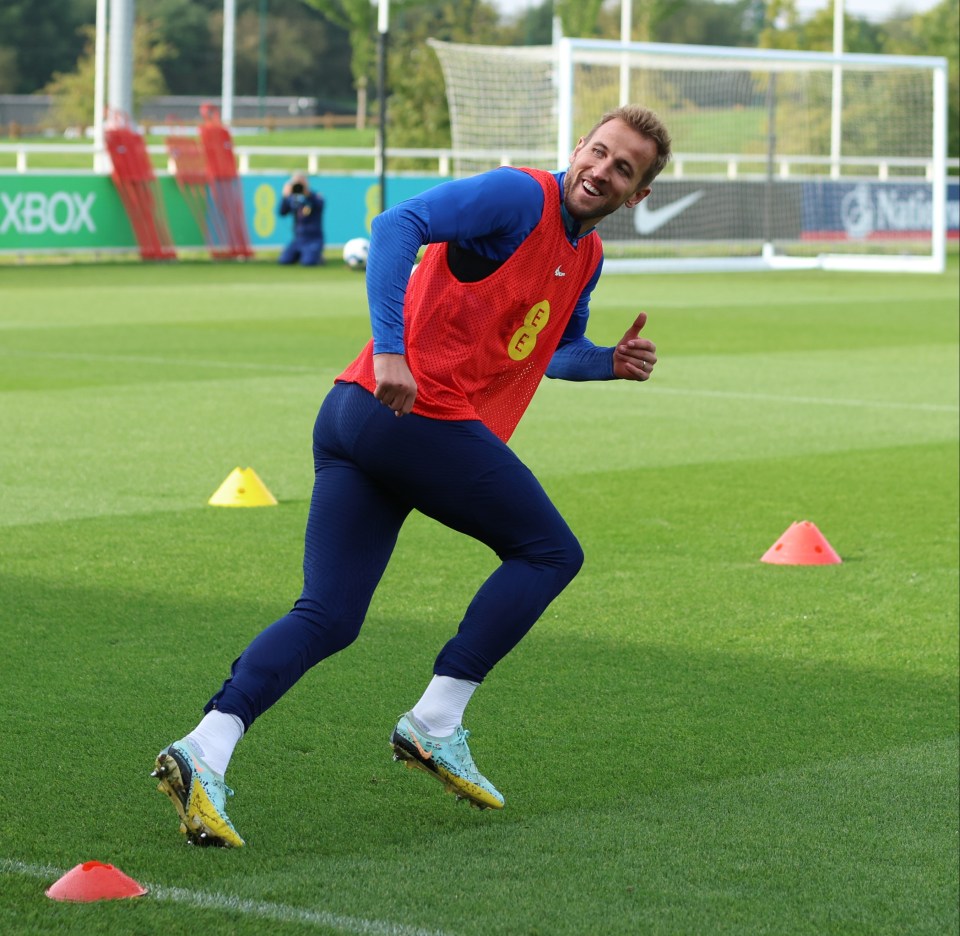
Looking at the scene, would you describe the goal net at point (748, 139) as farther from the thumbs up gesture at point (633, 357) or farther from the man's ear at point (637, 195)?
the man's ear at point (637, 195)

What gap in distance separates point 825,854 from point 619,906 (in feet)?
2.29

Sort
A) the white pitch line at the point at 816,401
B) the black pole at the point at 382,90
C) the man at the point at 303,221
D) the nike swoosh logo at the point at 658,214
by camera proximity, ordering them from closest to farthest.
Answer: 1. the white pitch line at the point at 816,401
2. the black pole at the point at 382,90
3. the man at the point at 303,221
4. the nike swoosh logo at the point at 658,214

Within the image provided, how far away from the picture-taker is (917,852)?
4.68 m

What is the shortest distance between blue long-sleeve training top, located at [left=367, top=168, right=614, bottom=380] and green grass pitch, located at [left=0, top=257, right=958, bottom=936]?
128 cm

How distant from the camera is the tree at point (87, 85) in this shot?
2761 inches

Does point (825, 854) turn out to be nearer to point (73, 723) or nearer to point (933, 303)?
point (73, 723)

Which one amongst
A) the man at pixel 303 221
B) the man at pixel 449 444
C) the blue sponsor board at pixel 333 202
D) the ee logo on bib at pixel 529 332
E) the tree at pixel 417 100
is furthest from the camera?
the tree at pixel 417 100

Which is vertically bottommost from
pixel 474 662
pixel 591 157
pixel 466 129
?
pixel 474 662

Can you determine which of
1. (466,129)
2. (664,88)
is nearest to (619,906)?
(466,129)

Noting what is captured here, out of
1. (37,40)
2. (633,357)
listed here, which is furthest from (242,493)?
(37,40)

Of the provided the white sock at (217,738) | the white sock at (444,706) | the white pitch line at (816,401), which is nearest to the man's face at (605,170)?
the white sock at (444,706)

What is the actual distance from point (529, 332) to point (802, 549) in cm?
404

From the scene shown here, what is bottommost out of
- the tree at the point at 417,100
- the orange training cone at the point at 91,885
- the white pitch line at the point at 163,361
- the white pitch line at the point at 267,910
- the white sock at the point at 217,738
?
the white pitch line at the point at 267,910

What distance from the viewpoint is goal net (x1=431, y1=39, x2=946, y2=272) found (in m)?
29.8
